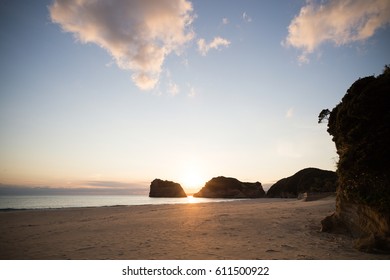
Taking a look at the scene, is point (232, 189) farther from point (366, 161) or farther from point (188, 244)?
point (188, 244)

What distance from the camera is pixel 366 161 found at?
7699 mm

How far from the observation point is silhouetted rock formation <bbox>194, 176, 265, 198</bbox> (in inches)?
5118

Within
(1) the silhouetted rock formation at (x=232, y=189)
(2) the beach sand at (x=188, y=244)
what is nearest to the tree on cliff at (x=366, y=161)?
(2) the beach sand at (x=188, y=244)

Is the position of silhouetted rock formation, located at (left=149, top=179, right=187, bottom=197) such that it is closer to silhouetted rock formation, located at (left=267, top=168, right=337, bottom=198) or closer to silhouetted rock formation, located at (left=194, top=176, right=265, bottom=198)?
silhouetted rock formation, located at (left=194, top=176, right=265, bottom=198)

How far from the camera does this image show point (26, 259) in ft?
21.5

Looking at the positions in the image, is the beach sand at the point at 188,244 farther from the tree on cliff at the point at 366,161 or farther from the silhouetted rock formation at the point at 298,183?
the silhouetted rock formation at the point at 298,183

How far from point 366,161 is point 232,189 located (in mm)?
128394

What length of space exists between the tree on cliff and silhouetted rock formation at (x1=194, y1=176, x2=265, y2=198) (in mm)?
125888

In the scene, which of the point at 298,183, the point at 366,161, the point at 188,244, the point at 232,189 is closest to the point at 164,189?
the point at 232,189

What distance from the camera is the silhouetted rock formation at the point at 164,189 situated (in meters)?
137

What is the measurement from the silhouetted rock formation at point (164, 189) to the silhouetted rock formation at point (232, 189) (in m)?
19.5
